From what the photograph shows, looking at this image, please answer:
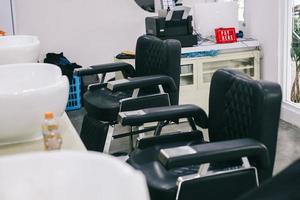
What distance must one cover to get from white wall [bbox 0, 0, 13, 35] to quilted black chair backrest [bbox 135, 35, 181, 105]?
6.75ft

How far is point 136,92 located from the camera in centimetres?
309

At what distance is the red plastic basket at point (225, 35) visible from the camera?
14.4ft

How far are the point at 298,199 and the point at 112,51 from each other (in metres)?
4.23

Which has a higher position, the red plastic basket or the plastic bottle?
the red plastic basket

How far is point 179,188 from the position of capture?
1.86m

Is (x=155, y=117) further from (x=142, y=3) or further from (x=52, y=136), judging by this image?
(x=142, y=3)

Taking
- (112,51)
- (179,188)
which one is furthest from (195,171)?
(112,51)

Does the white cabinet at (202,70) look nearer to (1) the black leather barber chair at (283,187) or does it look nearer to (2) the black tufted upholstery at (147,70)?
(2) the black tufted upholstery at (147,70)

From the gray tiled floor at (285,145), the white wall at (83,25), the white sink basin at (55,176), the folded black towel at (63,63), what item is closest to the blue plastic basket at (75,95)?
the folded black towel at (63,63)

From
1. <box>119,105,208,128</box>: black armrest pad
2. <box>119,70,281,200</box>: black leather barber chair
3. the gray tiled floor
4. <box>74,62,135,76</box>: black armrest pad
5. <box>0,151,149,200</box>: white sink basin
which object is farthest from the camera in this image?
the gray tiled floor

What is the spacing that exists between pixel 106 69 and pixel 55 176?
226 centimetres

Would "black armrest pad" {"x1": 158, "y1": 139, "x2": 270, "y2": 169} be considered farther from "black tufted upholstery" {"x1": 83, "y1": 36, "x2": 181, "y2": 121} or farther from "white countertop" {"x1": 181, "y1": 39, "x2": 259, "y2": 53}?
"white countertop" {"x1": 181, "y1": 39, "x2": 259, "y2": 53}

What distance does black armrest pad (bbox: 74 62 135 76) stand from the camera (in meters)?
3.36

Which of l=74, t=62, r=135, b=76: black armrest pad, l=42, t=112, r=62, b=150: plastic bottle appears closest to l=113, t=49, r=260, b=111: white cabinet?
l=74, t=62, r=135, b=76: black armrest pad
